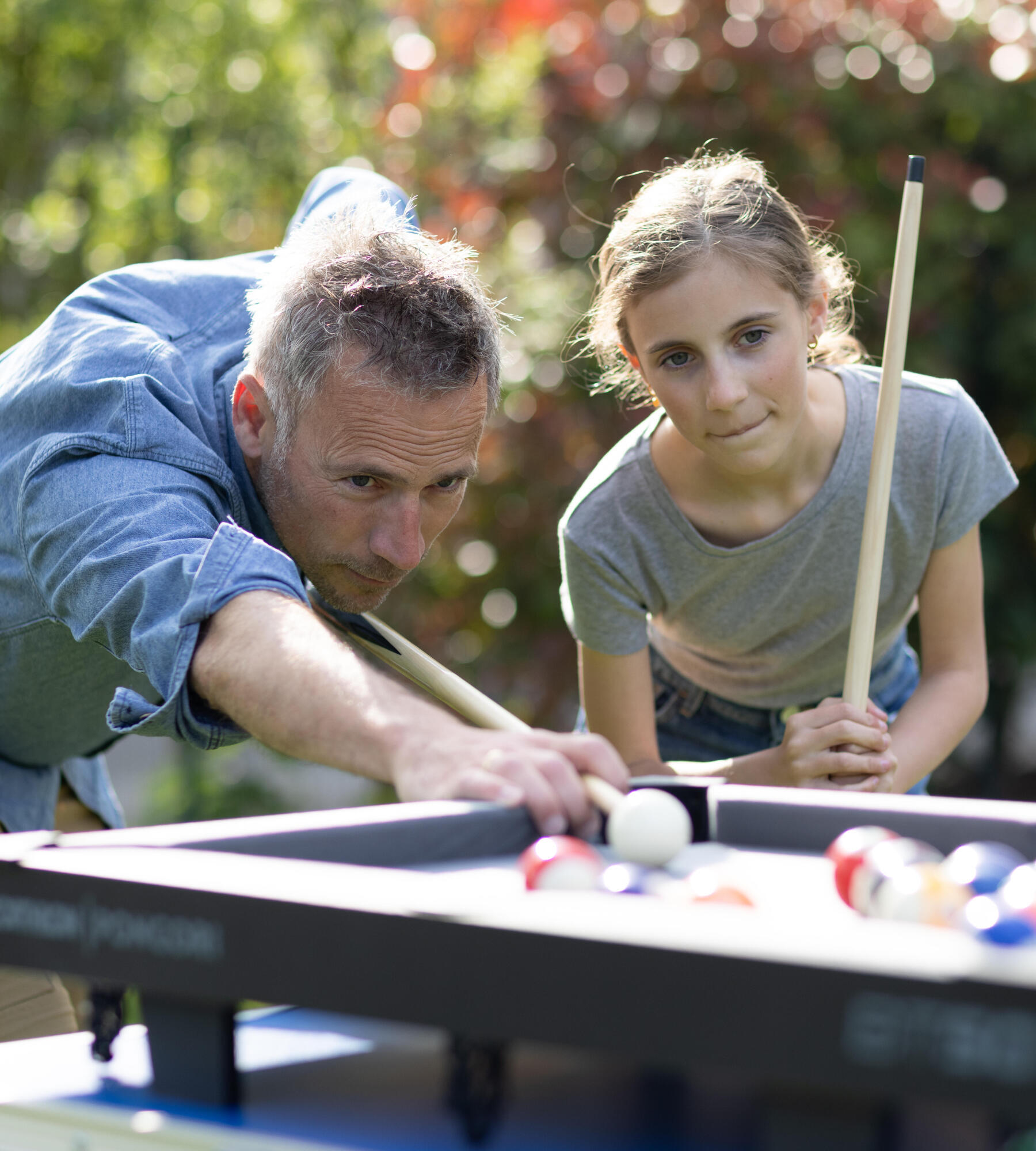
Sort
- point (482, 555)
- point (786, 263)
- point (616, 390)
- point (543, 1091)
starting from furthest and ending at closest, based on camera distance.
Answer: point (482, 555)
point (616, 390)
point (786, 263)
point (543, 1091)

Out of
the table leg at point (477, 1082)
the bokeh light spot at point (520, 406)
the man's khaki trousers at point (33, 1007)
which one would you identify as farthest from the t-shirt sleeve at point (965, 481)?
the bokeh light spot at point (520, 406)

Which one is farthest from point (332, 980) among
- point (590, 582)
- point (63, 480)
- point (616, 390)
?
point (616, 390)

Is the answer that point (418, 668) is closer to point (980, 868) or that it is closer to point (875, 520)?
point (875, 520)

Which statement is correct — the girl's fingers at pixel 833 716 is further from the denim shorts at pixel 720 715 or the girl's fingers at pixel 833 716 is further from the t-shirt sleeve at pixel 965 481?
the denim shorts at pixel 720 715

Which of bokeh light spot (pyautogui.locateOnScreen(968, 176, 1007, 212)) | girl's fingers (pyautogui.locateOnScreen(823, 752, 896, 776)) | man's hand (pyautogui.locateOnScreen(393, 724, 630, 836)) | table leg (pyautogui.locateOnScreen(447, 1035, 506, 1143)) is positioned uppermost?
bokeh light spot (pyautogui.locateOnScreen(968, 176, 1007, 212))

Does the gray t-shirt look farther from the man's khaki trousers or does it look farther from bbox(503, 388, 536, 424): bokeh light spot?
bbox(503, 388, 536, 424): bokeh light spot

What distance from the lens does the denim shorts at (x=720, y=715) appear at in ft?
8.67

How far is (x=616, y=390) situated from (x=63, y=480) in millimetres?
2437

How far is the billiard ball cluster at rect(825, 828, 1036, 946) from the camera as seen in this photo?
3.35ft

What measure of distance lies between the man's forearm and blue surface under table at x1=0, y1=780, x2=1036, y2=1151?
0.24 ft

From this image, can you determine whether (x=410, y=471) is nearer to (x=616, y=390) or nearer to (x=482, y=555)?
(x=616, y=390)

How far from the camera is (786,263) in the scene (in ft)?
7.41

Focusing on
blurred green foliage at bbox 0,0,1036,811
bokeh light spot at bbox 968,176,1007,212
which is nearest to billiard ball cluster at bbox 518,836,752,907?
blurred green foliage at bbox 0,0,1036,811

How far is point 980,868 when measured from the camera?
3.85 ft
